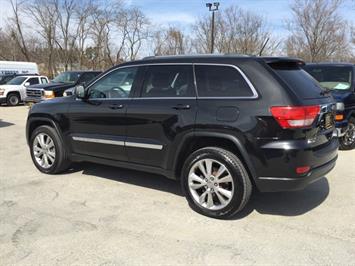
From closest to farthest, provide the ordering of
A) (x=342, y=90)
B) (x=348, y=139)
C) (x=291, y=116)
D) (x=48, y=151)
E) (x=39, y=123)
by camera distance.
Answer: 1. (x=291, y=116)
2. (x=48, y=151)
3. (x=39, y=123)
4. (x=342, y=90)
5. (x=348, y=139)

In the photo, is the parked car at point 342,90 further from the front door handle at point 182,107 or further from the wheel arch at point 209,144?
the front door handle at point 182,107

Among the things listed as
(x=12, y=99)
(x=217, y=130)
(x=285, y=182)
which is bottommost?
(x=12, y=99)

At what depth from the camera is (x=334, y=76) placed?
824 cm

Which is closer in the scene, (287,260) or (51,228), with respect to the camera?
(287,260)

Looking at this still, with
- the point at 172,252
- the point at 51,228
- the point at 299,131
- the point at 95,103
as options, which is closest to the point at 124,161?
the point at 95,103

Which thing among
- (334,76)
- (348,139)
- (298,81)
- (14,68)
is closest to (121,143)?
(298,81)

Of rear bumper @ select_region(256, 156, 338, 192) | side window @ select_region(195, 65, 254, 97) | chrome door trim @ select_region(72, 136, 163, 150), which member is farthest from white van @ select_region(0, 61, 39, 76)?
rear bumper @ select_region(256, 156, 338, 192)

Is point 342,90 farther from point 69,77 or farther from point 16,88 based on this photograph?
point 16,88

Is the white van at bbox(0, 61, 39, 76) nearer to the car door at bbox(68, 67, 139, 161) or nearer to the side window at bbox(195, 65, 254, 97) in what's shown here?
the car door at bbox(68, 67, 139, 161)

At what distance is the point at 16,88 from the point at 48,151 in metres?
15.6

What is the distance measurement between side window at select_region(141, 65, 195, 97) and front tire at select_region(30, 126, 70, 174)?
182 cm

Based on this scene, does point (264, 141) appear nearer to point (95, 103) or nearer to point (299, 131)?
point (299, 131)

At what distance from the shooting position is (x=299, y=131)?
3.85 metres

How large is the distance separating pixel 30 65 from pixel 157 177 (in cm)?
2271
